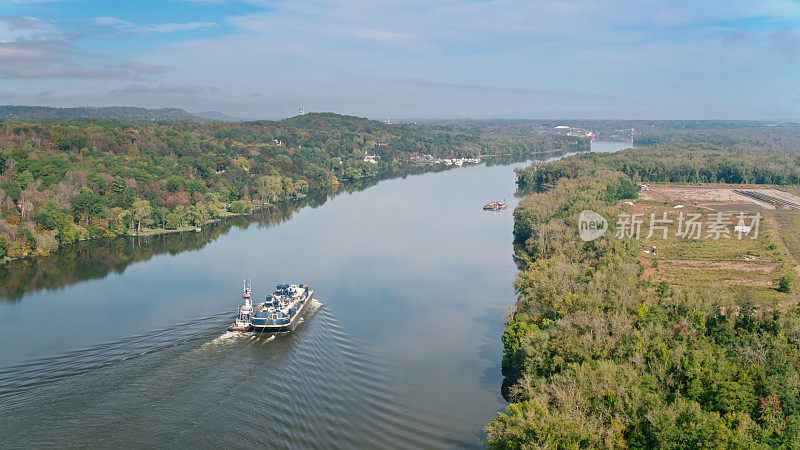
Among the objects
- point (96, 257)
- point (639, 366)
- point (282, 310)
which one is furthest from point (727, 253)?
point (96, 257)

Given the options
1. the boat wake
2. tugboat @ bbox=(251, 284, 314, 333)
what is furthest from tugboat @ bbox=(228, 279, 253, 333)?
the boat wake

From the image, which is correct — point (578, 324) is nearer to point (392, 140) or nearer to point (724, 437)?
point (724, 437)

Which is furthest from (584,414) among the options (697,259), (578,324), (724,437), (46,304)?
(46,304)

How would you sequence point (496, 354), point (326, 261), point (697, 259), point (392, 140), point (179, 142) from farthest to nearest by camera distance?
1. point (392, 140)
2. point (179, 142)
3. point (326, 261)
4. point (697, 259)
5. point (496, 354)

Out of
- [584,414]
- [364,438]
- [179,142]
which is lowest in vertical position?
[364,438]

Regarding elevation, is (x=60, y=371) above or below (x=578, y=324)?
below

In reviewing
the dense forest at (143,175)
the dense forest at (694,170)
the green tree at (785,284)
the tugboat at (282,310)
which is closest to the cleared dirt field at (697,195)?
the dense forest at (694,170)

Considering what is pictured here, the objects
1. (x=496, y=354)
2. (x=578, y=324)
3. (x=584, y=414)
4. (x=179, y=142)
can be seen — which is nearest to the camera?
(x=584, y=414)

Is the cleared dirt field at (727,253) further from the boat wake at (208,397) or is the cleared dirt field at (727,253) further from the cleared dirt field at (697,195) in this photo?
the boat wake at (208,397)
